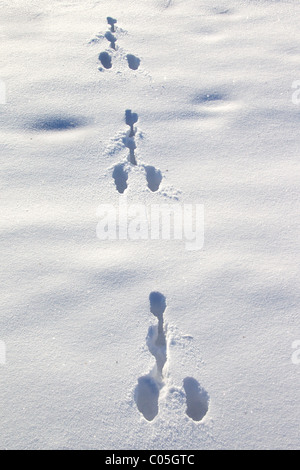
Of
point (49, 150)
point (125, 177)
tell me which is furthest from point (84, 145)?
point (125, 177)

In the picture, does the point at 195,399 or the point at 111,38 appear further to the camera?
the point at 111,38

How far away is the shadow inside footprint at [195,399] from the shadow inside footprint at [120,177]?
1.24 m

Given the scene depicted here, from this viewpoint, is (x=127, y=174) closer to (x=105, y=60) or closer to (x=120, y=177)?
(x=120, y=177)

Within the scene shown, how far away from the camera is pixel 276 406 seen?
1865 mm

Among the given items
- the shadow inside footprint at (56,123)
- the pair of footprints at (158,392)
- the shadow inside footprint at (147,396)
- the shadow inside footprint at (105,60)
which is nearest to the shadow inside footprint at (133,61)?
the shadow inside footprint at (105,60)

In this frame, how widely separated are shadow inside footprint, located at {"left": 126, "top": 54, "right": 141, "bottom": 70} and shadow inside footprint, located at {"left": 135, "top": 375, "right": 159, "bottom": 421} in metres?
2.53

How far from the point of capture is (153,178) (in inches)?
109

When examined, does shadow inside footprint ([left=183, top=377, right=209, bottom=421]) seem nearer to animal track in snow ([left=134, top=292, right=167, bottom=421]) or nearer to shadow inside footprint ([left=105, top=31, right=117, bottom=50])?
animal track in snow ([left=134, top=292, right=167, bottom=421])

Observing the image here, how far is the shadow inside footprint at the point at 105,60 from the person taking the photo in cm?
354

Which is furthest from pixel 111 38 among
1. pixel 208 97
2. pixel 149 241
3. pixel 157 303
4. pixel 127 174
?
pixel 157 303

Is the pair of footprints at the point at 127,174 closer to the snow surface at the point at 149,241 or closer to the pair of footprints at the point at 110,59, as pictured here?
the snow surface at the point at 149,241

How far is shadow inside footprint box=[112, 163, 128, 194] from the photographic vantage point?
2719 mm

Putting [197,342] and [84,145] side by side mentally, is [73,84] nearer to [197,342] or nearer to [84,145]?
[84,145]

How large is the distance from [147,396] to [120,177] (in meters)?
1.37
